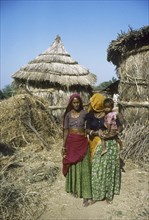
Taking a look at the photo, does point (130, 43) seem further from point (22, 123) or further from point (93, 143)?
point (93, 143)

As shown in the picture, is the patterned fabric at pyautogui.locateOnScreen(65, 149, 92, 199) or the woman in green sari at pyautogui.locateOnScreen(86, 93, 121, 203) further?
the patterned fabric at pyautogui.locateOnScreen(65, 149, 92, 199)

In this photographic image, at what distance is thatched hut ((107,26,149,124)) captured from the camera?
7.39 m

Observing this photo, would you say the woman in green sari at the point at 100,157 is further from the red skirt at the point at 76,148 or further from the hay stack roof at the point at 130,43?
the hay stack roof at the point at 130,43

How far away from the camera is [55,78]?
1148 centimetres

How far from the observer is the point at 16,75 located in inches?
483

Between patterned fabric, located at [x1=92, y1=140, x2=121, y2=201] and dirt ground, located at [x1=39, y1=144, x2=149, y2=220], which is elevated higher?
patterned fabric, located at [x1=92, y1=140, x2=121, y2=201]

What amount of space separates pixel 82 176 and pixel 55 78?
23.8 feet

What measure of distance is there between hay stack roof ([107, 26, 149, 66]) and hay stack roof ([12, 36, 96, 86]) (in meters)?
3.27

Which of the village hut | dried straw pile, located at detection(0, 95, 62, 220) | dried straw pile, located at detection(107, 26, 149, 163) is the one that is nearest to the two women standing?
dried straw pile, located at detection(0, 95, 62, 220)

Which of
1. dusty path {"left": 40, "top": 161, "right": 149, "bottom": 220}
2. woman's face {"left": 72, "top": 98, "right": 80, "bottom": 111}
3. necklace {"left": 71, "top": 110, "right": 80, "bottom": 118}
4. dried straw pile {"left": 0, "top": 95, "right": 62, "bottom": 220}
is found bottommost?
dusty path {"left": 40, "top": 161, "right": 149, "bottom": 220}

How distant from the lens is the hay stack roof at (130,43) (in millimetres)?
7214

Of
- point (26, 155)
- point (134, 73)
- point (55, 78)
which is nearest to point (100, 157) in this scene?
point (26, 155)

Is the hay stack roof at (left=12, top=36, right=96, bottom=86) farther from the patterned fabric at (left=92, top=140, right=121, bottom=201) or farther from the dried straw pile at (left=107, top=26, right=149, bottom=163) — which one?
the patterned fabric at (left=92, top=140, right=121, bottom=201)

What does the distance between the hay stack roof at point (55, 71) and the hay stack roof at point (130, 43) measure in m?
Answer: 3.27
